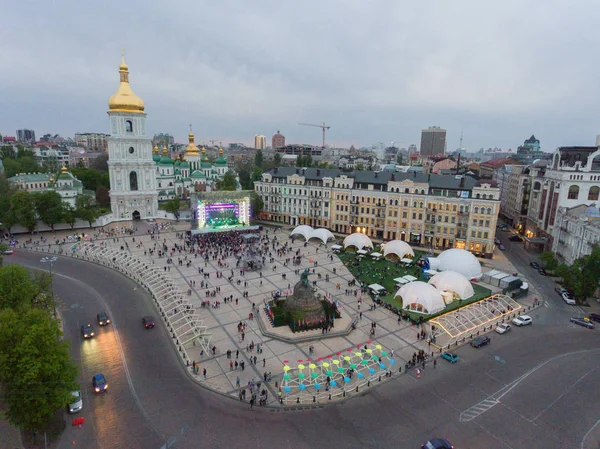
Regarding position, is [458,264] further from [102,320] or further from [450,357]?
[102,320]

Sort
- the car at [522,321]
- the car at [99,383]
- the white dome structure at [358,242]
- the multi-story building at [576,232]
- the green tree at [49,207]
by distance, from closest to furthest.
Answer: the car at [99,383] → the car at [522,321] → the multi-story building at [576,232] → the white dome structure at [358,242] → the green tree at [49,207]

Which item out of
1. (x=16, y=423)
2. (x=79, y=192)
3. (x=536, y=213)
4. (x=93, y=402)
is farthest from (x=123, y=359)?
(x=536, y=213)

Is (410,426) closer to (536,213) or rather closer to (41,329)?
(41,329)

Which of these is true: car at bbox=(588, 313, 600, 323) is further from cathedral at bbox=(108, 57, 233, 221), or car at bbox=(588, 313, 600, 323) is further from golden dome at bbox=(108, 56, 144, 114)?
golden dome at bbox=(108, 56, 144, 114)

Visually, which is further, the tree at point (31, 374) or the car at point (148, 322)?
the car at point (148, 322)

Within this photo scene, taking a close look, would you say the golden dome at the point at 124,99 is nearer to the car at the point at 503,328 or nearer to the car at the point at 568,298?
the car at the point at 503,328

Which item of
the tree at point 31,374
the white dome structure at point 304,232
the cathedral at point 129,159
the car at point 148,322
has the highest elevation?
the cathedral at point 129,159

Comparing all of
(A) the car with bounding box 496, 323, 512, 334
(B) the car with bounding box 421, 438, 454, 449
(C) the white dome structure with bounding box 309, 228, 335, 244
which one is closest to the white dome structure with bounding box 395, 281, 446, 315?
(A) the car with bounding box 496, 323, 512, 334

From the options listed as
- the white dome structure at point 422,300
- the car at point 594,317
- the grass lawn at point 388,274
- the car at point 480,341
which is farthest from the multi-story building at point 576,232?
the car at point 480,341
